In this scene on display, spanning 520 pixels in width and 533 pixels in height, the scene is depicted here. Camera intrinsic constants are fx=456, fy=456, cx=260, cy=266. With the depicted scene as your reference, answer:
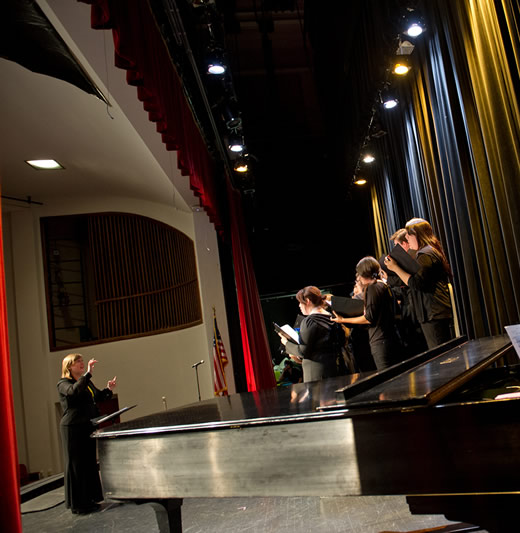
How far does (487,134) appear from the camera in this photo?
2975 mm

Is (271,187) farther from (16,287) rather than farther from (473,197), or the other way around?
(473,197)

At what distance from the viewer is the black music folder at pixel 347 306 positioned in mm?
3824

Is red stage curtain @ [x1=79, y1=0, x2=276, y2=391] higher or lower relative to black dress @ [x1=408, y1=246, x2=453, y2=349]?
higher

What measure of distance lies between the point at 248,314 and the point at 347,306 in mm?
3145

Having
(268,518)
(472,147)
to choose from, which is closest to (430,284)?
(472,147)

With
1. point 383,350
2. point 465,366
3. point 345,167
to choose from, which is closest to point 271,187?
point 345,167

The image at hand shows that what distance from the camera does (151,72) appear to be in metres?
3.04

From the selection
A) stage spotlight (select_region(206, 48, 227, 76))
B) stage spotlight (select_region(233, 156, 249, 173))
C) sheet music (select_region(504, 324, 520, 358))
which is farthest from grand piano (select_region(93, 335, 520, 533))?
stage spotlight (select_region(233, 156, 249, 173))

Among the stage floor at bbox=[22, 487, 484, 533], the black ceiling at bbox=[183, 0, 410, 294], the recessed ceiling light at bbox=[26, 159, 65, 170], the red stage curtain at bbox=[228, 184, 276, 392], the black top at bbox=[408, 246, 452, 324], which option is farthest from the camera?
the black ceiling at bbox=[183, 0, 410, 294]

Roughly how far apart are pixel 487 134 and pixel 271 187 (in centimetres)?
586

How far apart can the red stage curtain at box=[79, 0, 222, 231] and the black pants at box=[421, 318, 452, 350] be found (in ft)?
7.60

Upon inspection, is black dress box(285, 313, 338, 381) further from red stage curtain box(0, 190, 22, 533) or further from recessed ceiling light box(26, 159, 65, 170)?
recessed ceiling light box(26, 159, 65, 170)

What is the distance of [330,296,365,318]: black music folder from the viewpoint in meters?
3.82

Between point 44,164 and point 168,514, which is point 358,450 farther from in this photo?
point 44,164
